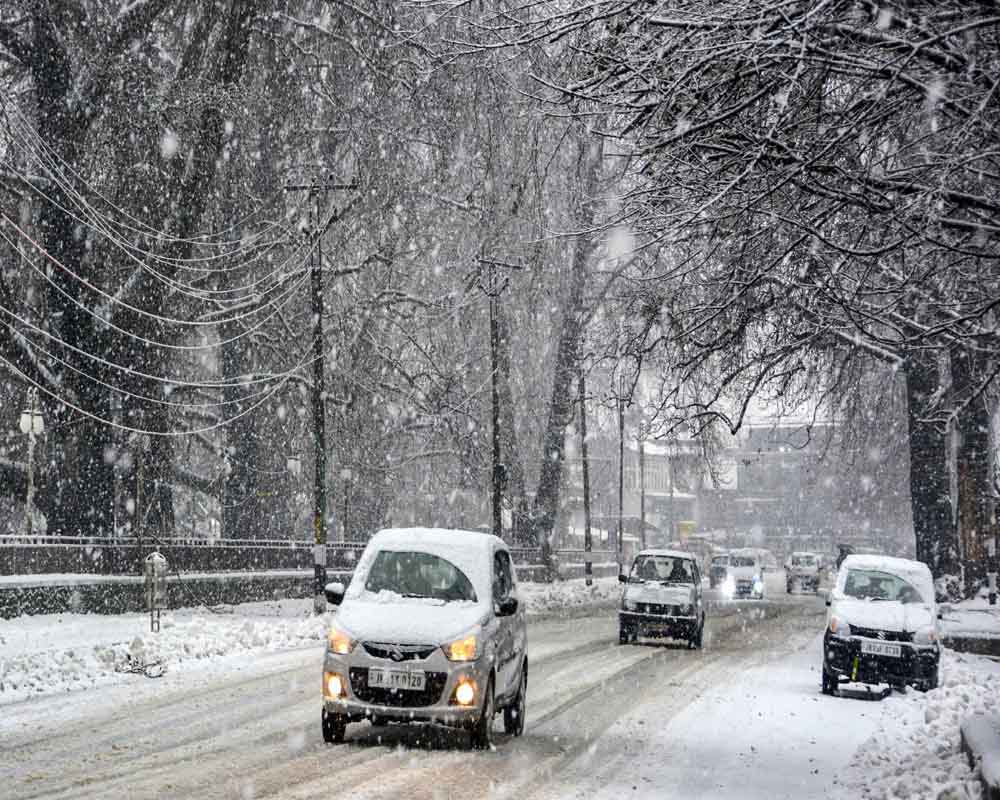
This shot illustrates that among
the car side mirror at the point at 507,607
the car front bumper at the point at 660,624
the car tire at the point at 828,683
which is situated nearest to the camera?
the car side mirror at the point at 507,607

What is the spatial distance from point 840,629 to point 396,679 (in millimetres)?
9087

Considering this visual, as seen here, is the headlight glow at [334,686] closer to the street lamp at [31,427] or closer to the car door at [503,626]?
the car door at [503,626]

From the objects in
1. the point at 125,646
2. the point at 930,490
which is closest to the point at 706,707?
the point at 125,646

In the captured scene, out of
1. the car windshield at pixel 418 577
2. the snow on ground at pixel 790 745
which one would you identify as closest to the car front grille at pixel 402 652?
the car windshield at pixel 418 577

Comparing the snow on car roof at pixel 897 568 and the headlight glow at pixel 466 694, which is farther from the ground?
the snow on car roof at pixel 897 568

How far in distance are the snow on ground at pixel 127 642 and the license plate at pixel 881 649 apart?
4893 mm

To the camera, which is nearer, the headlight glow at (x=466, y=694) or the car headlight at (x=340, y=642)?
the headlight glow at (x=466, y=694)

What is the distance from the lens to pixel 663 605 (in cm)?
2538

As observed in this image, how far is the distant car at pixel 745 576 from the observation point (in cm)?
5050

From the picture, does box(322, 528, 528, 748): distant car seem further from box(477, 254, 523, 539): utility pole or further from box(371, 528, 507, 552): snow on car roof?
box(477, 254, 523, 539): utility pole

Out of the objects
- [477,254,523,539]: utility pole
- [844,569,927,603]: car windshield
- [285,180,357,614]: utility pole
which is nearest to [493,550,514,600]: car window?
[844,569,927,603]: car windshield

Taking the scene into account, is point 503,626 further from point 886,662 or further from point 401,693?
point 886,662

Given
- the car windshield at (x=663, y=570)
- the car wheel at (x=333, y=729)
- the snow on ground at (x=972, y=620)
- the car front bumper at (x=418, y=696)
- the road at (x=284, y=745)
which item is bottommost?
the snow on ground at (x=972, y=620)

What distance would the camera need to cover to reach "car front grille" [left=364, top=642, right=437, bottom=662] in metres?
11.1
